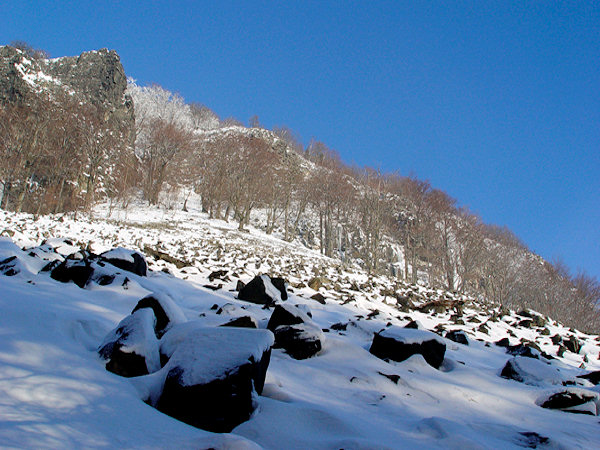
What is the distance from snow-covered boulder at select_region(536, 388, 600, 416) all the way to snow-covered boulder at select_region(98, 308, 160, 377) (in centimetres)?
398

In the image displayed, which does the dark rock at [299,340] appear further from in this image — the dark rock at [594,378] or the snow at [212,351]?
the dark rock at [594,378]

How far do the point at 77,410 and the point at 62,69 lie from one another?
197 ft

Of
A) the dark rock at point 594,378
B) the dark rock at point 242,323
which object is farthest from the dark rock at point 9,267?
the dark rock at point 594,378

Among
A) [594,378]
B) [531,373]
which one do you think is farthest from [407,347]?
[594,378]

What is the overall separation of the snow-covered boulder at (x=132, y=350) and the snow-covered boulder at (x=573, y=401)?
3984 millimetres

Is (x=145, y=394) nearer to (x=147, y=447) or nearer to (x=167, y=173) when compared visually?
(x=147, y=447)

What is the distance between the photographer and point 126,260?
7.27m

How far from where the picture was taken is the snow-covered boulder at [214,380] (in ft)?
7.22

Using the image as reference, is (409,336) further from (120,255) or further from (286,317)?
(120,255)

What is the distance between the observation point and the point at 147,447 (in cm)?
166

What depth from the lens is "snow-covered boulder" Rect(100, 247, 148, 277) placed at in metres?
7.19

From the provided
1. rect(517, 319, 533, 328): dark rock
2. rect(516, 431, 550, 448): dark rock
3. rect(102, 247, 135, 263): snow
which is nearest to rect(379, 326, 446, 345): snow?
rect(516, 431, 550, 448): dark rock

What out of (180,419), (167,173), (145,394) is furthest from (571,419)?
(167,173)

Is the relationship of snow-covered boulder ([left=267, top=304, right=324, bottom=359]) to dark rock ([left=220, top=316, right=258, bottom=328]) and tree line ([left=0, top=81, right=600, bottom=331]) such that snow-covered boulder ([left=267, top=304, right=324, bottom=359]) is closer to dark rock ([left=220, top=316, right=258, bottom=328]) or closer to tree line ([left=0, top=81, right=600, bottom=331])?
dark rock ([left=220, top=316, right=258, bottom=328])
